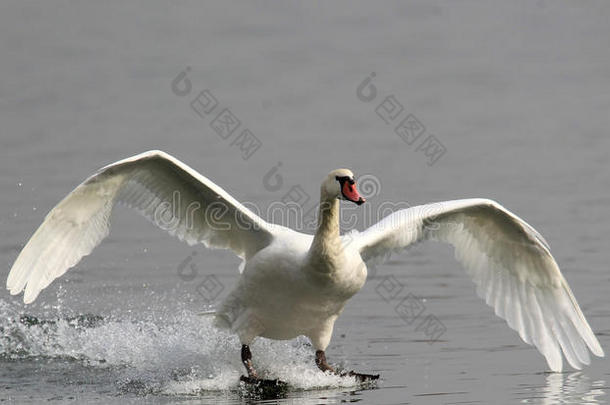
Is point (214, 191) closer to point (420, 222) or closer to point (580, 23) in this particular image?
point (420, 222)

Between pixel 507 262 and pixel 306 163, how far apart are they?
8.38 m

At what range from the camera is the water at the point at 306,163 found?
39.9 ft

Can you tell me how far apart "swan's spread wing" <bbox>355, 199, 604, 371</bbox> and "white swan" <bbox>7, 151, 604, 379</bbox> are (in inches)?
0.4

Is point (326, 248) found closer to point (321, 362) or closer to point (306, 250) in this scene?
point (306, 250)

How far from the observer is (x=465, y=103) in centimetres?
2659

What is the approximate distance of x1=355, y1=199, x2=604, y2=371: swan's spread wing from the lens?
490 inches

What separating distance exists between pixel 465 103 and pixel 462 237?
45.0ft

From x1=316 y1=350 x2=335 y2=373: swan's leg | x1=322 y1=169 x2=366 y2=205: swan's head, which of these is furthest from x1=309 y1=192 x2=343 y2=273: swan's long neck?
x1=316 y1=350 x2=335 y2=373: swan's leg

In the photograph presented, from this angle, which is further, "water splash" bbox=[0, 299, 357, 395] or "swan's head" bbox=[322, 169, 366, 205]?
"water splash" bbox=[0, 299, 357, 395]

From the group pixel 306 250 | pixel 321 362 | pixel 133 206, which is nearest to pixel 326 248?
pixel 306 250

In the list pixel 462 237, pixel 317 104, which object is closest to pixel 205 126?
pixel 317 104

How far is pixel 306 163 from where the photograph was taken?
69.3ft

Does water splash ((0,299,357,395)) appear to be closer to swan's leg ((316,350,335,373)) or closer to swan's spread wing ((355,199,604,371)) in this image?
swan's leg ((316,350,335,373))

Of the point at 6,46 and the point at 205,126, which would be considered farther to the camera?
the point at 6,46
